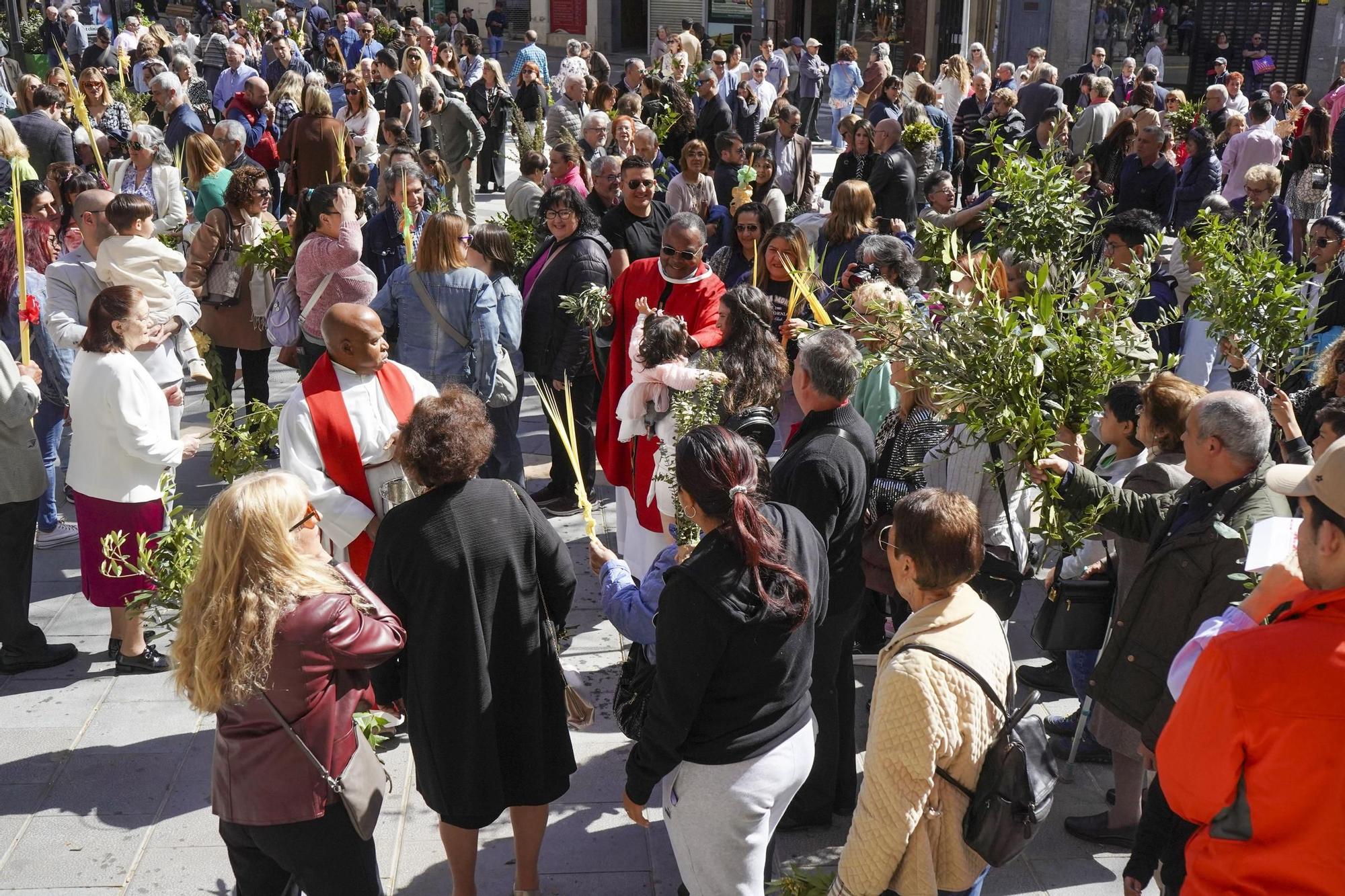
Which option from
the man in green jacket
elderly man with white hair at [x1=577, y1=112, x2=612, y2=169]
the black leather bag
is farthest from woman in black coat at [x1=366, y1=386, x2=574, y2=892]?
elderly man with white hair at [x1=577, y1=112, x2=612, y2=169]

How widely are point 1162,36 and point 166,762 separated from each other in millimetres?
26559

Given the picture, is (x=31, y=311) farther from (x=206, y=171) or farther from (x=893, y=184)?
(x=893, y=184)

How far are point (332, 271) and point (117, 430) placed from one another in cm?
180

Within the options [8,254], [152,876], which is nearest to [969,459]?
[152,876]

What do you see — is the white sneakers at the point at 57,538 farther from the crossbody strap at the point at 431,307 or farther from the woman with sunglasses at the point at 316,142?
the woman with sunglasses at the point at 316,142

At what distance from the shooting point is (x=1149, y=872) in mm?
3316

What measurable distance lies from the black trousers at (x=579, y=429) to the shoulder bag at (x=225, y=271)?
201 centimetres

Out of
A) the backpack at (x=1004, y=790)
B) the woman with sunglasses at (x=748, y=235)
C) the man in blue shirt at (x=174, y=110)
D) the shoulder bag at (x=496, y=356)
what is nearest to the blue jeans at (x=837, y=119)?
the man in blue shirt at (x=174, y=110)

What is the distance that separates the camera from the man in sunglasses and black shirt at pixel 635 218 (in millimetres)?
7477

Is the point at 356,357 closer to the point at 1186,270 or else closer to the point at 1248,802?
the point at 1248,802

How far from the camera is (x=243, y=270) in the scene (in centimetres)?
704

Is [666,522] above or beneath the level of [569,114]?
beneath

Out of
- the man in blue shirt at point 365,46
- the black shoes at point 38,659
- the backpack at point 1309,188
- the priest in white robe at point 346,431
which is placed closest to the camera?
the priest in white robe at point 346,431

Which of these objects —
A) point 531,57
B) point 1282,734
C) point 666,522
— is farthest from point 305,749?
point 531,57
